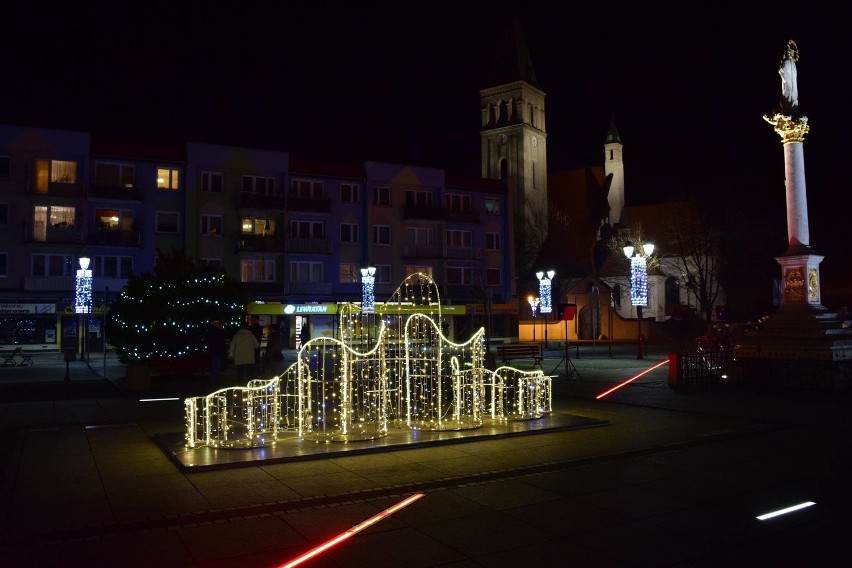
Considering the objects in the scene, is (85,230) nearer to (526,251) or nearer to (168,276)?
(168,276)

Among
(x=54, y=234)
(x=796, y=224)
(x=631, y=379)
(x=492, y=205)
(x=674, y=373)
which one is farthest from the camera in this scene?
(x=492, y=205)

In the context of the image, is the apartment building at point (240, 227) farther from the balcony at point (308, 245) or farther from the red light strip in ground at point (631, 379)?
the red light strip in ground at point (631, 379)

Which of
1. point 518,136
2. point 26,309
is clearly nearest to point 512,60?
point 518,136

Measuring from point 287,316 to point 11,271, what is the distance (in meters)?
17.4

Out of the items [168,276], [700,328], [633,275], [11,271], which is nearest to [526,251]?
[700,328]

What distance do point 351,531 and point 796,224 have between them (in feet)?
63.4

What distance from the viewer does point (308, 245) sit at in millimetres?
51062

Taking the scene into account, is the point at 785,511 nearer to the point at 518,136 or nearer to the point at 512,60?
the point at 518,136

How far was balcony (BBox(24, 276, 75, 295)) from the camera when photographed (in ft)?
140

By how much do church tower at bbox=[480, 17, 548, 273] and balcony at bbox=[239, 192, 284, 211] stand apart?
2778 centimetres

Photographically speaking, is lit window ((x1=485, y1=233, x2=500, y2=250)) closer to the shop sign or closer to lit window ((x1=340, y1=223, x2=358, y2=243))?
lit window ((x1=340, y1=223, x2=358, y2=243))

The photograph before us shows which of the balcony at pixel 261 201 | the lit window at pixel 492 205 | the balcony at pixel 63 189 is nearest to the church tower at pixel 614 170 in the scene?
the lit window at pixel 492 205

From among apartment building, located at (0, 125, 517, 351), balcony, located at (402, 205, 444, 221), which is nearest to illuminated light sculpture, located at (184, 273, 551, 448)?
apartment building, located at (0, 125, 517, 351)

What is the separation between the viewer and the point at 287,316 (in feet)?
164
